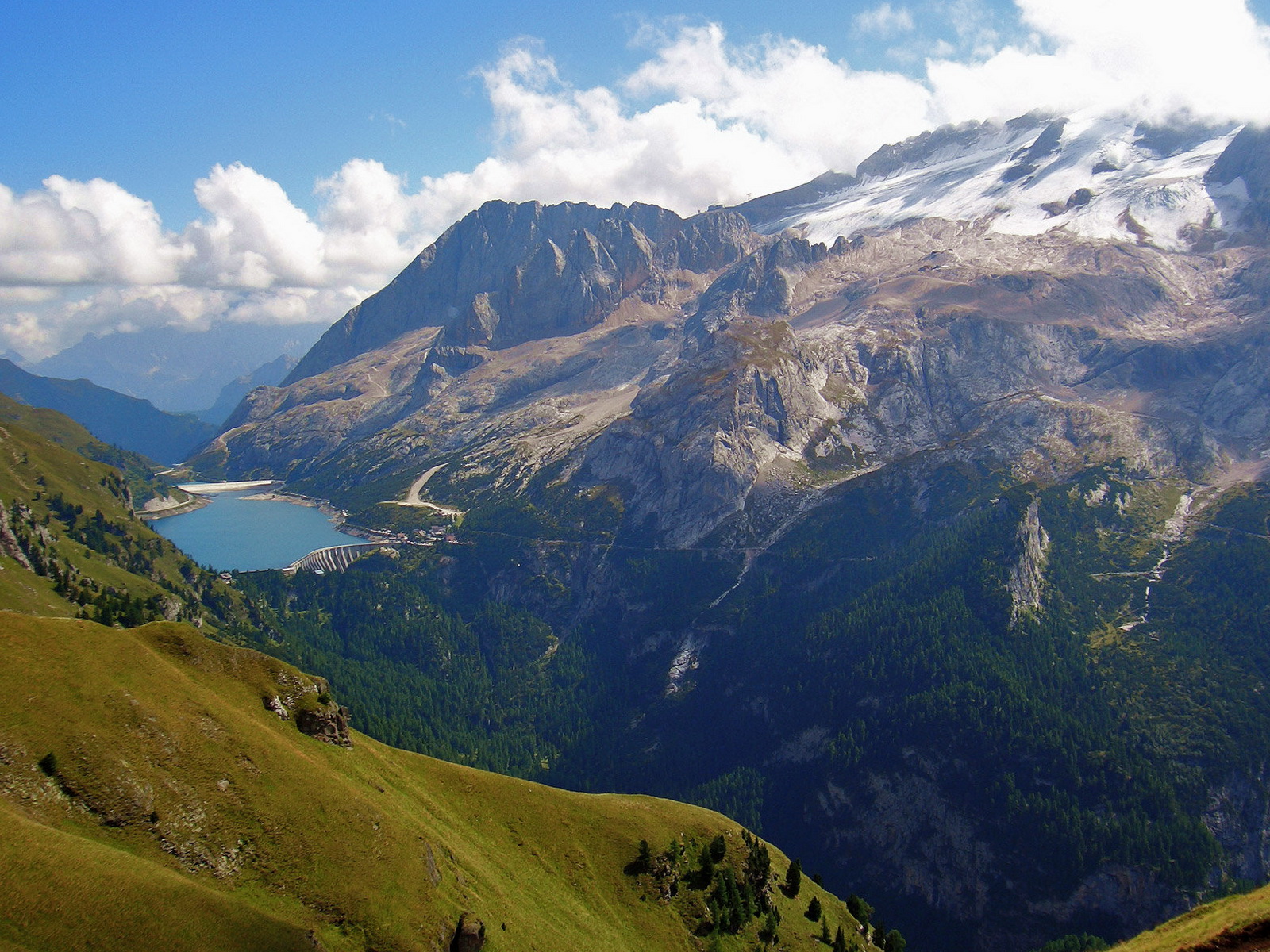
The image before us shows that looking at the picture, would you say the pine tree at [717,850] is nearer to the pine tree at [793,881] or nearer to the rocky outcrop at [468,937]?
the pine tree at [793,881]

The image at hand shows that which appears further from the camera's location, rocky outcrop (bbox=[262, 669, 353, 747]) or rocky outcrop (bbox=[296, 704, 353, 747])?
rocky outcrop (bbox=[296, 704, 353, 747])

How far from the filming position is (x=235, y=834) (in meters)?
65.0

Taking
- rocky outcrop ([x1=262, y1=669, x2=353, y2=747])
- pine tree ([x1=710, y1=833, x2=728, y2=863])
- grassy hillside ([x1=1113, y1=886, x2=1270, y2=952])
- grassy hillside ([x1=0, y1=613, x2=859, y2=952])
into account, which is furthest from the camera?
pine tree ([x1=710, y1=833, x2=728, y2=863])

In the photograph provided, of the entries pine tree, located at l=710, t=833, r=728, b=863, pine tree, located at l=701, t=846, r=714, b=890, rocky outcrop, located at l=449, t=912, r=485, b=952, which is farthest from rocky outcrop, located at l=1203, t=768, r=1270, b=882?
rocky outcrop, located at l=449, t=912, r=485, b=952

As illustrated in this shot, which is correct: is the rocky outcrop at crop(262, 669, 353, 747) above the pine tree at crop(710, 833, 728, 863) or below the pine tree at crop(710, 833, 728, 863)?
above

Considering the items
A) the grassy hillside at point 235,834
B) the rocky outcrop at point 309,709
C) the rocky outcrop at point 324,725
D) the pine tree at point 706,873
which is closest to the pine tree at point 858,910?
the grassy hillside at point 235,834

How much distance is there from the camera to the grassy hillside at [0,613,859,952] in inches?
2124

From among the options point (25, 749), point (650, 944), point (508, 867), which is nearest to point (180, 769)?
point (25, 749)

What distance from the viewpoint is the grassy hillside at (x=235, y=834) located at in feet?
177

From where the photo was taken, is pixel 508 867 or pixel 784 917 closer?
pixel 508 867

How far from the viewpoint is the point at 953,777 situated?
186000 millimetres

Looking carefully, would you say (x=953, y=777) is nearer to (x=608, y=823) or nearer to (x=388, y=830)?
(x=608, y=823)

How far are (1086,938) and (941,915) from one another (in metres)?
29.2

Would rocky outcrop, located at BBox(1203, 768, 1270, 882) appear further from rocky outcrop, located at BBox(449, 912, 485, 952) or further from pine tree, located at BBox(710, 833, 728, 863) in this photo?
rocky outcrop, located at BBox(449, 912, 485, 952)
